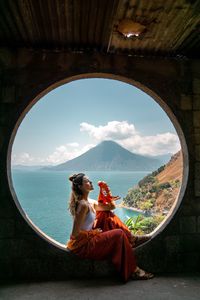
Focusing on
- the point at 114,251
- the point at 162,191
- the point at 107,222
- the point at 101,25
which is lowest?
the point at 114,251

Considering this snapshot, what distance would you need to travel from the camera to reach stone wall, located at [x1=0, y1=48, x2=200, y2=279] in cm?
288

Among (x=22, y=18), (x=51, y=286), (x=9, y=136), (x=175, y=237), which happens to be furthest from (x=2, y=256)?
(x=22, y=18)

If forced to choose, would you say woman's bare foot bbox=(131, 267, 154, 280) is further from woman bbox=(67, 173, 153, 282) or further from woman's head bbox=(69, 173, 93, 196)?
woman's head bbox=(69, 173, 93, 196)

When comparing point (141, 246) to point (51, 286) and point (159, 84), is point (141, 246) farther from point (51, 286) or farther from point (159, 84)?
point (159, 84)

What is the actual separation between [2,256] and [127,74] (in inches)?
85.0

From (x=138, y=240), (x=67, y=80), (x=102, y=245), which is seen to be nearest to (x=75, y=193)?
(x=102, y=245)

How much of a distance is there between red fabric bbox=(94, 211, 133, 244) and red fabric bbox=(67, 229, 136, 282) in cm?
17

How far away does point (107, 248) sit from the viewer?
2869 millimetres

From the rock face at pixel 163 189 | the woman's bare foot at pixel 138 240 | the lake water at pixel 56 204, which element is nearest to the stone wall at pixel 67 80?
the woman's bare foot at pixel 138 240

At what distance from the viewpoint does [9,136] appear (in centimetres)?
294

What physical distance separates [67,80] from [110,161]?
8350 cm

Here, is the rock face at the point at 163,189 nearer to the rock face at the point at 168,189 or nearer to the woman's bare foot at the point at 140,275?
the rock face at the point at 168,189

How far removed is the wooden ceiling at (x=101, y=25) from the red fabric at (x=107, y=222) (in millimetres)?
1658

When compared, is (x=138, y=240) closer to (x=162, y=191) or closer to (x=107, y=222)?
(x=107, y=222)
